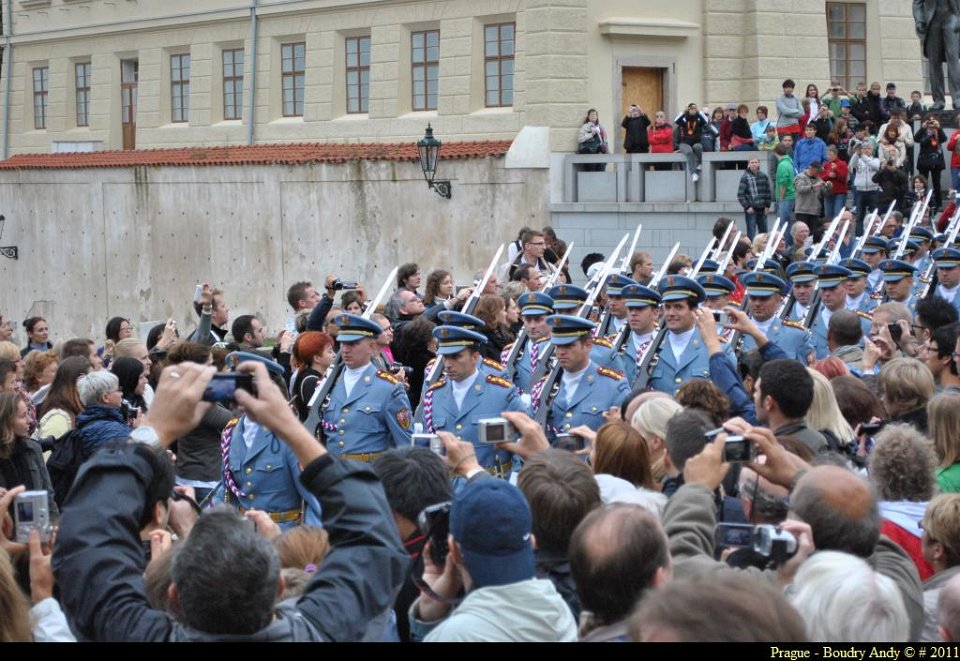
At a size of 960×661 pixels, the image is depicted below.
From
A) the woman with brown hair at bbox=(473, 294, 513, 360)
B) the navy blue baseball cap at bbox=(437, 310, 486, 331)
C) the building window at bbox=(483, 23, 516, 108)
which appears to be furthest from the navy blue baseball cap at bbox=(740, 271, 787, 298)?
the building window at bbox=(483, 23, 516, 108)

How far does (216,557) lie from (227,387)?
426mm

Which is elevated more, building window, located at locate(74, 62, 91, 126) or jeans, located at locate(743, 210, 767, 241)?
building window, located at locate(74, 62, 91, 126)

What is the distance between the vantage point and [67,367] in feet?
30.0

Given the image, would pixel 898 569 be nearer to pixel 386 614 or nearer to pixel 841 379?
pixel 386 614

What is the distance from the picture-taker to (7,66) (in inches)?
1559

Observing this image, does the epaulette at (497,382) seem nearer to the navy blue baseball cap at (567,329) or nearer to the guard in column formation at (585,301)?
the navy blue baseball cap at (567,329)

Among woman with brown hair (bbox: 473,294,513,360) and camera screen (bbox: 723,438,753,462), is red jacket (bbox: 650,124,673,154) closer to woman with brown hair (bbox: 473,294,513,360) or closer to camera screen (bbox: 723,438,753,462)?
woman with brown hair (bbox: 473,294,513,360)

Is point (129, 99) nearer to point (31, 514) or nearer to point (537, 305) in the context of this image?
point (537, 305)

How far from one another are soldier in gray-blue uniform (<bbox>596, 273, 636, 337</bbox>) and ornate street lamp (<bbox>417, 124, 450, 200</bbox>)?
500 inches

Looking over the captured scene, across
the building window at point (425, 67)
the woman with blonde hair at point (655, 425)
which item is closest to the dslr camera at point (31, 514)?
the woman with blonde hair at point (655, 425)

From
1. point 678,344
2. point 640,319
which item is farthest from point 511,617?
point 640,319

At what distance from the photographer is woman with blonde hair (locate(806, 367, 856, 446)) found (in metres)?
6.97

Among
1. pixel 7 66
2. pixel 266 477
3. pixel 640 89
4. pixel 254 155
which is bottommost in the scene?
pixel 266 477

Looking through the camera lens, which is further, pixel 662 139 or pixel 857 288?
pixel 662 139
